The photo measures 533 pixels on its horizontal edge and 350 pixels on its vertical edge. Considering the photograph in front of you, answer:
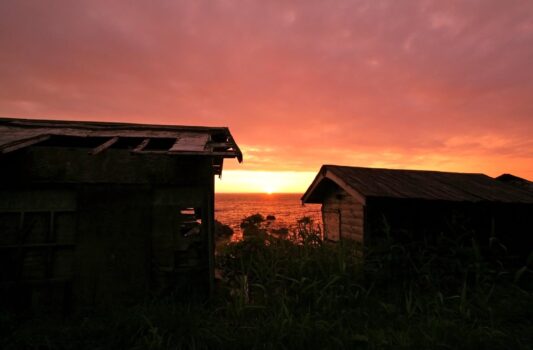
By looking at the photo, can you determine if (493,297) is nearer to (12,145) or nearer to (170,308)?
(170,308)

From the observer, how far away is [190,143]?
571cm

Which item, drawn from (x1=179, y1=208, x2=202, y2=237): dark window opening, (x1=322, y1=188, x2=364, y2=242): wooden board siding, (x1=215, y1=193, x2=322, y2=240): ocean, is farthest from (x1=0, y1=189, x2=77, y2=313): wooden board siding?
(x1=322, y1=188, x2=364, y2=242): wooden board siding

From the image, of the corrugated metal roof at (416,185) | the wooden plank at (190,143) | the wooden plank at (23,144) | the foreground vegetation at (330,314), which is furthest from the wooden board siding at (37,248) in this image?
the corrugated metal roof at (416,185)

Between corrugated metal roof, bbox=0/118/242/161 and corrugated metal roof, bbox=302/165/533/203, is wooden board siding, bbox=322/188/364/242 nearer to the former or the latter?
corrugated metal roof, bbox=302/165/533/203

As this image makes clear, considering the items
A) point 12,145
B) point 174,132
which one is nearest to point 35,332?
point 12,145

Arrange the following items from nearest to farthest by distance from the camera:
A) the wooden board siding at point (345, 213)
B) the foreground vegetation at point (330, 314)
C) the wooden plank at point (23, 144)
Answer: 1. the foreground vegetation at point (330, 314)
2. the wooden plank at point (23, 144)
3. the wooden board siding at point (345, 213)

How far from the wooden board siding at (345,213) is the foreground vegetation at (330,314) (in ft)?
5.51

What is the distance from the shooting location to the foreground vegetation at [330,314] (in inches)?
160

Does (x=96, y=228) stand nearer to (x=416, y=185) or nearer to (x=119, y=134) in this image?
(x=119, y=134)

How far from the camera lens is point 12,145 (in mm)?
4918

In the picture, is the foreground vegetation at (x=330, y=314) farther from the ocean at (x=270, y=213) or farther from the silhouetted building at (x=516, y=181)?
the silhouetted building at (x=516, y=181)

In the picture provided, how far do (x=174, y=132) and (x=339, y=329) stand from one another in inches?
226

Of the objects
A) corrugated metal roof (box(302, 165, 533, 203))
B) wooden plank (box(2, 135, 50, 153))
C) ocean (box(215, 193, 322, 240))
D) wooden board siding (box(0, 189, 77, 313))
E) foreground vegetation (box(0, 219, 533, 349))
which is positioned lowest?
ocean (box(215, 193, 322, 240))

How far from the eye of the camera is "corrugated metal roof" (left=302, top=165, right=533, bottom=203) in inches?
311
